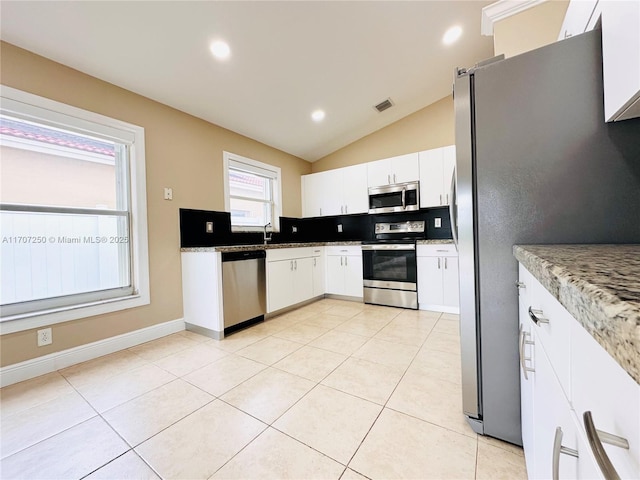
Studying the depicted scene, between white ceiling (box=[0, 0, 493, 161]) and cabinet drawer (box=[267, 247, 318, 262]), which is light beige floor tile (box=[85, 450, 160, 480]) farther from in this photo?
white ceiling (box=[0, 0, 493, 161])

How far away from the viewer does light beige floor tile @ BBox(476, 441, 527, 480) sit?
102cm

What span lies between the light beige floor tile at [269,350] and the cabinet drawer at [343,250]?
5.69 feet

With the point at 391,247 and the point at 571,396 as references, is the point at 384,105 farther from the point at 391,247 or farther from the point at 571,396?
the point at 571,396

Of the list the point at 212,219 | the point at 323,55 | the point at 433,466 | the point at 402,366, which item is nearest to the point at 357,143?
the point at 323,55

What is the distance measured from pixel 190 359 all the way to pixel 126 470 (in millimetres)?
1027

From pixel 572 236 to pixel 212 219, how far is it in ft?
10.1

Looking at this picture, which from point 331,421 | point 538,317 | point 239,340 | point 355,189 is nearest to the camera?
point 538,317

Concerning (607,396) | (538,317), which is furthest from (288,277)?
(607,396)

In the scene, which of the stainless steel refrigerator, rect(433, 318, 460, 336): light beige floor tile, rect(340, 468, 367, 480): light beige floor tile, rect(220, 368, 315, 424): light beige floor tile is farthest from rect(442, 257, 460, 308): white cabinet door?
rect(340, 468, 367, 480): light beige floor tile

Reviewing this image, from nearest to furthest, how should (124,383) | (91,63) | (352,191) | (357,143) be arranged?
1. (124,383)
2. (91,63)
3. (352,191)
4. (357,143)

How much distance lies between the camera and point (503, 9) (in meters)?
2.09

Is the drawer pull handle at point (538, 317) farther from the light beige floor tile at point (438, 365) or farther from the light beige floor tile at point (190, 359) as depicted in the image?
the light beige floor tile at point (190, 359)

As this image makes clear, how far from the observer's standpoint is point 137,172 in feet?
7.94

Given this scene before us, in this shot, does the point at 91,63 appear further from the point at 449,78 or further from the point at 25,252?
the point at 449,78
